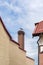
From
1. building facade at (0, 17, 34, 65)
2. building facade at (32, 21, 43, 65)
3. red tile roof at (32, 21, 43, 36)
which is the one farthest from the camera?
building facade at (0, 17, 34, 65)

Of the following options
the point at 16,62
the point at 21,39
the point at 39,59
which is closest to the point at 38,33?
the point at 39,59

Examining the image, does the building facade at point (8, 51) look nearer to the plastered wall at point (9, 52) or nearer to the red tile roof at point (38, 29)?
the plastered wall at point (9, 52)

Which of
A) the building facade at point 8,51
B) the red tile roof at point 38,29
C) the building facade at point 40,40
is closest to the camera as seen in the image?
the building facade at point 40,40

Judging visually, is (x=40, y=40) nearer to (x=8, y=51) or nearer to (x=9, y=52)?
(x=8, y=51)

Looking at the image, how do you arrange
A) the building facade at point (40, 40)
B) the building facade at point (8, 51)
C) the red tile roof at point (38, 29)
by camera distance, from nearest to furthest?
1. the building facade at point (40, 40)
2. the red tile roof at point (38, 29)
3. the building facade at point (8, 51)

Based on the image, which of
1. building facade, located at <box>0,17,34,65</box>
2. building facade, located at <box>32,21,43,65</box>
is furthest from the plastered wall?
building facade, located at <box>32,21,43,65</box>

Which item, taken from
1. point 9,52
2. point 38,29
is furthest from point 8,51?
point 38,29

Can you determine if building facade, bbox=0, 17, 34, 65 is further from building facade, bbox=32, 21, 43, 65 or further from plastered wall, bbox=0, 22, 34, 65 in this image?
building facade, bbox=32, 21, 43, 65

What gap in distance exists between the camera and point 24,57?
29312 mm

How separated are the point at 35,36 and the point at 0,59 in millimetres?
7679

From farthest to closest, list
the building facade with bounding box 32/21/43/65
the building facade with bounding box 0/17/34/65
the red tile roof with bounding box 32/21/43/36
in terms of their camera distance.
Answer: the building facade with bounding box 0/17/34/65 < the red tile roof with bounding box 32/21/43/36 < the building facade with bounding box 32/21/43/65

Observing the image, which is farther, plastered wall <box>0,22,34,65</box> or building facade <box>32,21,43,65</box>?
plastered wall <box>0,22,34,65</box>

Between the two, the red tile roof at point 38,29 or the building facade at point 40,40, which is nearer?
the building facade at point 40,40

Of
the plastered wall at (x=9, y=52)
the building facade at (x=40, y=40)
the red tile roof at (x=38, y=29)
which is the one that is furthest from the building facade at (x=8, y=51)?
the building facade at (x=40, y=40)
